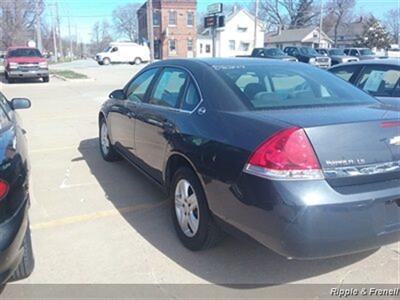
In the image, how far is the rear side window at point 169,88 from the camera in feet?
13.0

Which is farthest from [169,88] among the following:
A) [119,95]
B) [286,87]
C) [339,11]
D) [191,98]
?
[339,11]

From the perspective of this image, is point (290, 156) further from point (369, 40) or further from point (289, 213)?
point (369, 40)

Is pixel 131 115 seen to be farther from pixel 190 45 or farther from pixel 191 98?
pixel 190 45

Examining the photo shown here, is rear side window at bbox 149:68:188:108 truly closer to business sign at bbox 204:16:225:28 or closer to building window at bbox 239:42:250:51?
business sign at bbox 204:16:225:28

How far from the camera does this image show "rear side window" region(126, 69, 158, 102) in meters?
4.80

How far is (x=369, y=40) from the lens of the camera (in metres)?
70.5

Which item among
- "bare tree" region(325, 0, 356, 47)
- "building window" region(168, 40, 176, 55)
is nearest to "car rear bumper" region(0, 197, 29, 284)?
"building window" region(168, 40, 176, 55)

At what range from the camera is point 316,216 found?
261 centimetres

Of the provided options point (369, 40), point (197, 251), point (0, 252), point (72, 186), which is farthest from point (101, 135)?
point (369, 40)

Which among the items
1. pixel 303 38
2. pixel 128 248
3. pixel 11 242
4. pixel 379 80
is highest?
pixel 303 38

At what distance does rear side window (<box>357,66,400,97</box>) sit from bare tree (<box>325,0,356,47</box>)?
77.4m

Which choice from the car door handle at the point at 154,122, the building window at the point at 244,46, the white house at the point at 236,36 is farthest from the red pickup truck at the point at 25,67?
the building window at the point at 244,46

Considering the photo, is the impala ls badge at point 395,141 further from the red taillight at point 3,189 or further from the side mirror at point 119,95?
the side mirror at point 119,95

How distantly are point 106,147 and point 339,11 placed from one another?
271 ft
